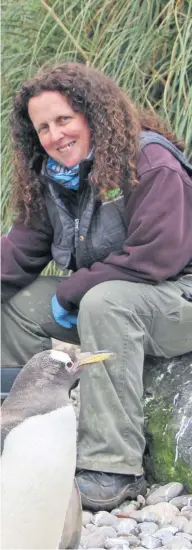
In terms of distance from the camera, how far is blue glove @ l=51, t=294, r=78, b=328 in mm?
3648

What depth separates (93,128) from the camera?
351 cm

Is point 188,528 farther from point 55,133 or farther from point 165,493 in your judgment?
point 55,133

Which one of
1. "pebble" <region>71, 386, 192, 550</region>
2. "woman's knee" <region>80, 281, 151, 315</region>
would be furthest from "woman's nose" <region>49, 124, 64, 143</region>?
"pebble" <region>71, 386, 192, 550</region>

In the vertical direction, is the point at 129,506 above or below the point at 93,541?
below

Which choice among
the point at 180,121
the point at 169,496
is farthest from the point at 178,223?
the point at 180,121

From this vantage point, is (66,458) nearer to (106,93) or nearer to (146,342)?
(146,342)

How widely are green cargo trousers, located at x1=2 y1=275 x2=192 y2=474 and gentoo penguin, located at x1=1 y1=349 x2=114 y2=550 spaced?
0.64m

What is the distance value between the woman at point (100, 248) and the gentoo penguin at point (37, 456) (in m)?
0.66

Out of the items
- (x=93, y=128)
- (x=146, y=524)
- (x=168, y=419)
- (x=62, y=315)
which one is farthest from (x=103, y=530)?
(x=93, y=128)

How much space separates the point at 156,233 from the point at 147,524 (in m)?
0.95

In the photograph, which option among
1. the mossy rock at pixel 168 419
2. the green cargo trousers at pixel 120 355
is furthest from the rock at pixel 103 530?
the mossy rock at pixel 168 419

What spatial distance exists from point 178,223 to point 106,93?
0.64 metres

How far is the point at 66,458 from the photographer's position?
237 cm

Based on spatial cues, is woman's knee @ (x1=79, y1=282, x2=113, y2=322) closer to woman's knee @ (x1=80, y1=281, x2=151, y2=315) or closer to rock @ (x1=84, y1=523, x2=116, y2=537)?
woman's knee @ (x1=80, y1=281, x2=151, y2=315)
